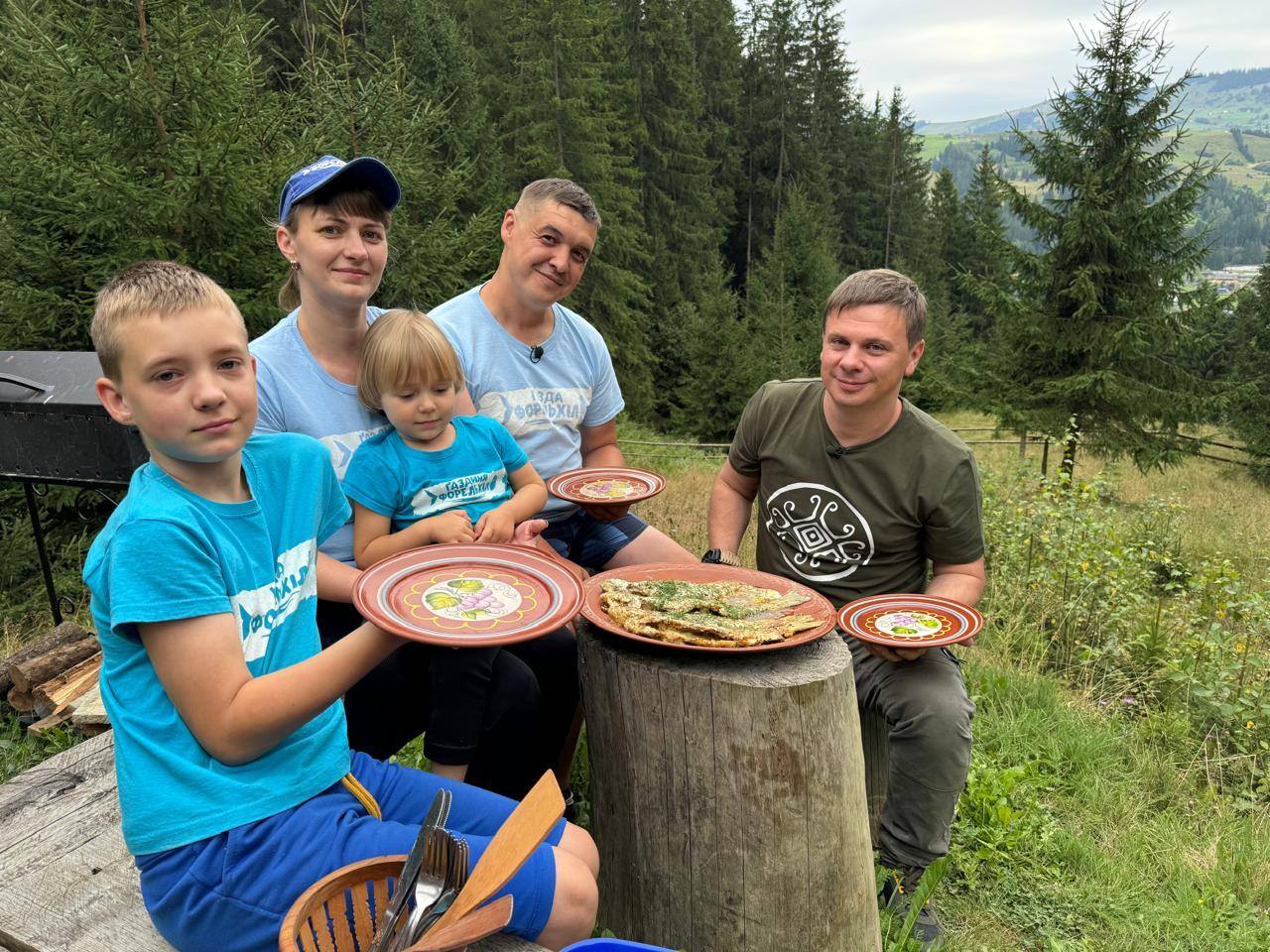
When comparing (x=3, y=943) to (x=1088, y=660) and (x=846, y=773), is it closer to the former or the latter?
(x=846, y=773)

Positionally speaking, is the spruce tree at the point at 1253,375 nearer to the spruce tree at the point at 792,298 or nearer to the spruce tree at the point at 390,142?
the spruce tree at the point at 792,298

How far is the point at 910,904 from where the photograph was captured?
2986 mm

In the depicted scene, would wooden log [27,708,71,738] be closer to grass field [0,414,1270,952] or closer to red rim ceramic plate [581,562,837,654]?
grass field [0,414,1270,952]

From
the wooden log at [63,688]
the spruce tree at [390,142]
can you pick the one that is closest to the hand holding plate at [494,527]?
the wooden log at [63,688]

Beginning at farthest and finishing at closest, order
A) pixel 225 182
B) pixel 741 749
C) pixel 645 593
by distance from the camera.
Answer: pixel 225 182
pixel 645 593
pixel 741 749

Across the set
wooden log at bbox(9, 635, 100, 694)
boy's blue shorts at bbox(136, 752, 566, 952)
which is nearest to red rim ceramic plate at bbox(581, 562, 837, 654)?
boy's blue shorts at bbox(136, 752, 566, 952)

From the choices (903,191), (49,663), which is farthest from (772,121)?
(49,663)

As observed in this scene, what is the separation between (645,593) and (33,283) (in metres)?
6.73

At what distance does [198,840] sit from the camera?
5.71 ft

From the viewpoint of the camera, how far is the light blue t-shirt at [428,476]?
286 centimetres

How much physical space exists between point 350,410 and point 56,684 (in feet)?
8.49

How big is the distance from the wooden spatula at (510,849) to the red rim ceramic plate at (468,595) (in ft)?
1.14

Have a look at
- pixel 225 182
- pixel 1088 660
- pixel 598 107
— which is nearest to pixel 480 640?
pixel 1088 660

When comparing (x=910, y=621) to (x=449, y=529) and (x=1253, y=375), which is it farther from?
(x=1253, y=375)
